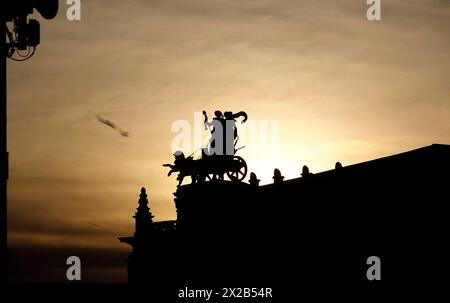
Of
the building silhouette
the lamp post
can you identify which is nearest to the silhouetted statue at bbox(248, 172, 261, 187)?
the building silhouette

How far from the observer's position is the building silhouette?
46.3 metres

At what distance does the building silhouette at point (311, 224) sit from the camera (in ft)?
152

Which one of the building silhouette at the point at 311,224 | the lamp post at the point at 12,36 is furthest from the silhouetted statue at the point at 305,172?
the lamp post at the point at 12,36

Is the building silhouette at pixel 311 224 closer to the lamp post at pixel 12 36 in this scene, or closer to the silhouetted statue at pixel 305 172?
the silhouetted statue at pixel 305 172

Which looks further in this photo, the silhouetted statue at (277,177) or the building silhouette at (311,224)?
the silhouetted statue at (277,177)

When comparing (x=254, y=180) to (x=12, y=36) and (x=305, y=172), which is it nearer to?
(x=305, y=172)

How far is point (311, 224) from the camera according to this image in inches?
2085

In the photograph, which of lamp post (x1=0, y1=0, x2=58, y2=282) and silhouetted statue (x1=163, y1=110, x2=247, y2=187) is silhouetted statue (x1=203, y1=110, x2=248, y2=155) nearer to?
silhouetted statue (x1=163, y1=110, x2=247, y2=187)

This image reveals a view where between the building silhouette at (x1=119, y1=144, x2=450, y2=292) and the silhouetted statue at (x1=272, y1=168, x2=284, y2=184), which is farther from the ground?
the silhouetted statue at (x1=272, y1=168, x2=284, y2=184)

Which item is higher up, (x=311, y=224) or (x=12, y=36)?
(x=12, y=36)

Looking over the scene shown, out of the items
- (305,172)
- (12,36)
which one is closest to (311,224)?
(305,172)
